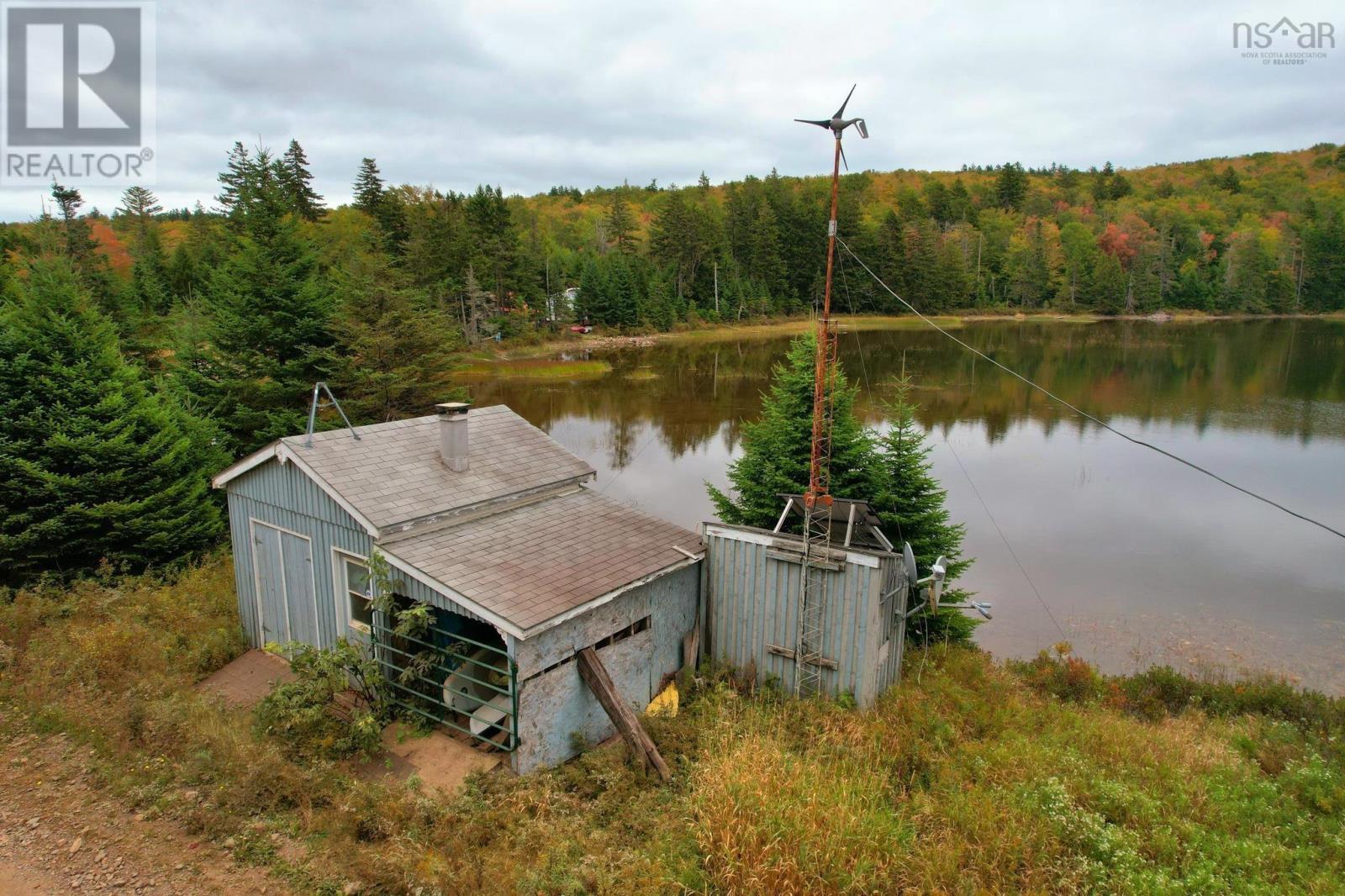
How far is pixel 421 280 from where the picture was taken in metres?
47.4

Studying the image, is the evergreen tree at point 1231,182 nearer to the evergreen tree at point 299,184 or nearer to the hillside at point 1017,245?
the hillside at point 1017,245

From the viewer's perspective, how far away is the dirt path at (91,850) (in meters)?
5.44

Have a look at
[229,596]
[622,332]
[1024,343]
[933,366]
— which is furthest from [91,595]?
[1024,343]

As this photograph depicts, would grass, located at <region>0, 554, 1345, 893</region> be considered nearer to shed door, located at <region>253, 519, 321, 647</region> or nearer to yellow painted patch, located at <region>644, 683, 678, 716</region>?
yellow painted patch, located at <region>644, 683, 678, 716</region>

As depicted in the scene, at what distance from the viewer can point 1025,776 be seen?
7309mm

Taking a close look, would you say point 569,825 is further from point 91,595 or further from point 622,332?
point 622,332

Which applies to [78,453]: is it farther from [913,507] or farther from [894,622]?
[913,507]

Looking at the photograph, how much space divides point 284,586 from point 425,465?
8.97 ft

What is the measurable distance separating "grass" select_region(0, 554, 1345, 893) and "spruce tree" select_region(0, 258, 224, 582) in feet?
9.37

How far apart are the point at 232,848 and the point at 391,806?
4.08ft

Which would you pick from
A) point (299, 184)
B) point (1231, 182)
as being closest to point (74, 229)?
point (299, 184)

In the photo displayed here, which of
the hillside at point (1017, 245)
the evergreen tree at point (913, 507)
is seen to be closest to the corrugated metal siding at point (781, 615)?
the evergreen tree at point (913, 507)

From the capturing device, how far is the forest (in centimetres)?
1285

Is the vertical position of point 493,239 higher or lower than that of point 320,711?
higher
